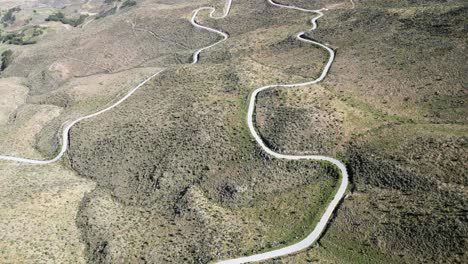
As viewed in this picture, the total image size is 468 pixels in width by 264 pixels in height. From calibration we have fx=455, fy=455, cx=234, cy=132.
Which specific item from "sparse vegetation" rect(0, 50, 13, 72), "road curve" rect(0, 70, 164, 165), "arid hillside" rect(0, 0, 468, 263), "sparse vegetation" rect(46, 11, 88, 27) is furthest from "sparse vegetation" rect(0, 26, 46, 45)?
"road curve" rect(0, 70, 164, 165)

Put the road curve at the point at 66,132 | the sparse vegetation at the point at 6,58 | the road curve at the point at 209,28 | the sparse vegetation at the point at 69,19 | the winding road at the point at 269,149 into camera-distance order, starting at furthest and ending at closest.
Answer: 1. the sparse vegetation at the point at 69,19
2. the sparse vegetation at the point at 6,58
3. the road curve at the point at 209,28
4. the road curve at the point at 66,132
5. the winding road at the point at 269,149

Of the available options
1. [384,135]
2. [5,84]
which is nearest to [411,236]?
[384,135]

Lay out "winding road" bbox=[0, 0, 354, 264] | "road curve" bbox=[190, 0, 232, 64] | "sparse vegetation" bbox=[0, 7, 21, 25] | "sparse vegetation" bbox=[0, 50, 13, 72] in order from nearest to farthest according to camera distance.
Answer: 1. "winding road" bbox=[0, 0, 354, 264]
2. "road curve" bbox=[190, 0, 232, 64]
3. "sparse vegetation" bbox=[0, 50, 13, 72]
4. "sparse vegetation" bbox=[0, 7, 21, 25]

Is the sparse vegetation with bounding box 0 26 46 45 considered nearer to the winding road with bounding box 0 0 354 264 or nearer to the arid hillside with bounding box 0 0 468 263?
the arid hillside with bounding box 0 0 468 263

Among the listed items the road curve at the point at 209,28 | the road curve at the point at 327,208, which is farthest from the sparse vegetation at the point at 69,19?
the road curve at the point at 327,208

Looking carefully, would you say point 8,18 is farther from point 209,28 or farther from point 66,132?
point 66,132

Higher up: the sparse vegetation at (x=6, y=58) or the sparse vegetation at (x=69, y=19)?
the sparse vegetation at (x=6, y=58)

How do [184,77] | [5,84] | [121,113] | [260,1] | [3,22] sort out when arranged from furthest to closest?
1. [3,22]
2. [260,1]
3. [5,84]
4. [184,77]
5. [121,113]

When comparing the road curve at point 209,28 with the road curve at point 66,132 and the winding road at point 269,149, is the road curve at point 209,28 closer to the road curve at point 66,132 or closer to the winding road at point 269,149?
the winding road at point 269,149

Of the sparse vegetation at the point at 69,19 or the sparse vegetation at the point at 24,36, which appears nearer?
the sparse vegetation at the point at 24,36

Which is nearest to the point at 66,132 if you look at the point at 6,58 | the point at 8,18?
the point at 6,58

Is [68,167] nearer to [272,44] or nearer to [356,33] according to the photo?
[272,44]
